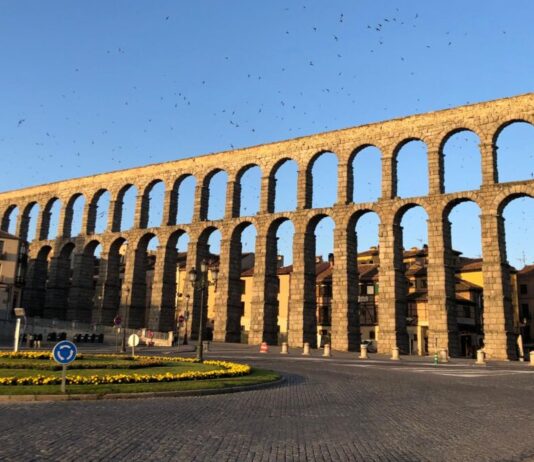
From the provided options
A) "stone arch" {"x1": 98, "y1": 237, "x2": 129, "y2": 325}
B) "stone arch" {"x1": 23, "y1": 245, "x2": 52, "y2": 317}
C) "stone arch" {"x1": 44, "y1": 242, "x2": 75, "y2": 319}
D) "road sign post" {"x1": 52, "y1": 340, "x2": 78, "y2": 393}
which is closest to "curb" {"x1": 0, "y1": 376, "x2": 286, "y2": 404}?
"road sign post" {"x1": 52, "y1": 340, "x2": 78, "y2": 393}

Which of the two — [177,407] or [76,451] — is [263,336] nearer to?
[177,407]

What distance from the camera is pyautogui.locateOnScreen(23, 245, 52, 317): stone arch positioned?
8069 cm

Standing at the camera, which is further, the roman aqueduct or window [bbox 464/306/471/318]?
window [bbox 464/306/471/318]

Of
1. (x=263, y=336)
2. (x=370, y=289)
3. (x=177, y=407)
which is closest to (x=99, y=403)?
(x=177, y=407)

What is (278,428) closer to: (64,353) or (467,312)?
(64,353)

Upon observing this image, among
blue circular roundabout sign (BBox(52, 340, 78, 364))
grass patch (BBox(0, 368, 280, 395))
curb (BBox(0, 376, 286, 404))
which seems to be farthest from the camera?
grass patch (BBox(0, 368, 280, 395))

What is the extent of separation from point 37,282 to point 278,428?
258 ft

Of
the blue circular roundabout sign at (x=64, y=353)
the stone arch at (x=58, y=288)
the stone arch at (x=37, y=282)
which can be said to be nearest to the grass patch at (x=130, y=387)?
the blue circular roundabout sign at (x=64, y=353)

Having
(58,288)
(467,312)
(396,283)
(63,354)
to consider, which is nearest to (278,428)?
(63,354)

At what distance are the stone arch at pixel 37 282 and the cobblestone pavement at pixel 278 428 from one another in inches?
2837

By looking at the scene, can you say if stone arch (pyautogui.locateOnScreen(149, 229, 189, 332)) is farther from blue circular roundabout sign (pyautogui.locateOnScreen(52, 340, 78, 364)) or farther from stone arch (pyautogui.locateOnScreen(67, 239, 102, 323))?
blue circular roundabout sign (pyautogui.locateOnScreen(52, 340, 78, 364))

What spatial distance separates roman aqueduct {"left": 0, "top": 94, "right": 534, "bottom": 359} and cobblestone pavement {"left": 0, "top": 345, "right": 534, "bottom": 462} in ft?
105

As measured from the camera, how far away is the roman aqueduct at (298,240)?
48.1 m

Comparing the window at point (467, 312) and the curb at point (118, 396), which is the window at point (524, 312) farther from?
the curb at point (118, 396)
